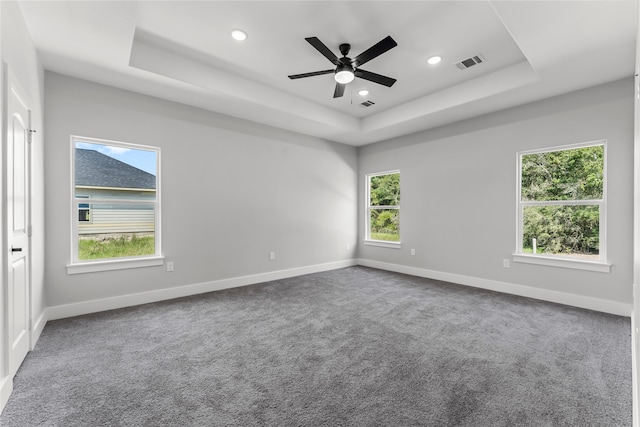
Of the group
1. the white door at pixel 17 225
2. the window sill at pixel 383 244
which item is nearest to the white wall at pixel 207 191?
the window sill at pixel 383 244

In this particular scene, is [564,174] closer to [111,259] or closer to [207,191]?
[207,191]

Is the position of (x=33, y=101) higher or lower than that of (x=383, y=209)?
higher

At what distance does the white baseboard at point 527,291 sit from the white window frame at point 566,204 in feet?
1.19

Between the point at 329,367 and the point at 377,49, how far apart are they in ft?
9.06

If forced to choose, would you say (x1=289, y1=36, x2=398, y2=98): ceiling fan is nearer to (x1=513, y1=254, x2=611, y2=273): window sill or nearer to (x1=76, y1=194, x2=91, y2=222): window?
(x1=76, y1=194, x2=91, y2=222): window

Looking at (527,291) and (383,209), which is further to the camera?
(383,209)

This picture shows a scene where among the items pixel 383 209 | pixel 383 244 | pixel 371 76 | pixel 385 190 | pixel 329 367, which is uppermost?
pixel 371 76

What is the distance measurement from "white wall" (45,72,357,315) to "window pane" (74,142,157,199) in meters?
0.15

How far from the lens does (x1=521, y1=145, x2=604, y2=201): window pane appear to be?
140 inches

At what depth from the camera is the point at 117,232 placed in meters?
3.67

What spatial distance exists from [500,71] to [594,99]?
113 cm

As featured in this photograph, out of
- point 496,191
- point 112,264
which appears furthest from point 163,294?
point 496,191

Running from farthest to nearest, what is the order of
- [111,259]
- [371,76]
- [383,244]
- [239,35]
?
[383,244], [111,259], [371,76], [239,35]

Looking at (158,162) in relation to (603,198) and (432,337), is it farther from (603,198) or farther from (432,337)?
(603,198)
